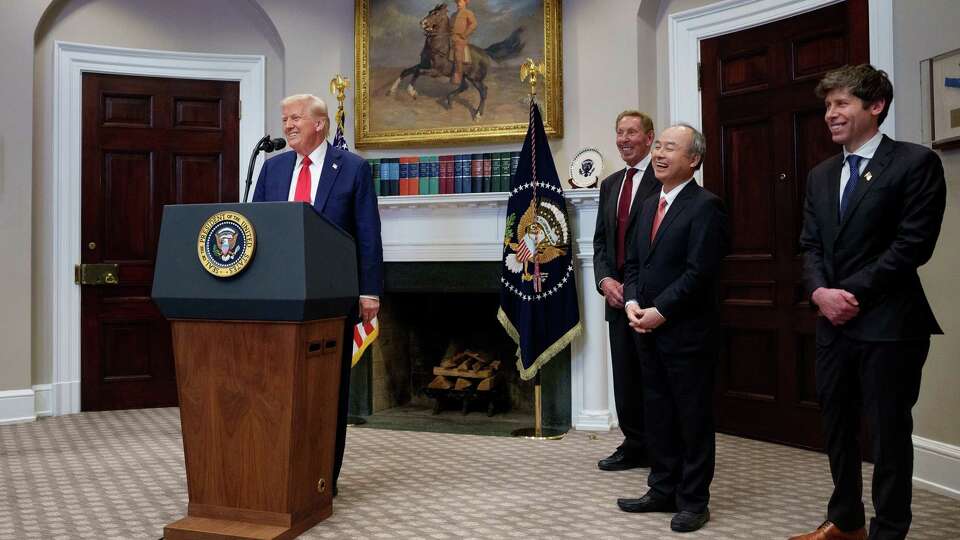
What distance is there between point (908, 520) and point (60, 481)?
324cm

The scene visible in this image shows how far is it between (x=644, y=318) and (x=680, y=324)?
0.12 metres

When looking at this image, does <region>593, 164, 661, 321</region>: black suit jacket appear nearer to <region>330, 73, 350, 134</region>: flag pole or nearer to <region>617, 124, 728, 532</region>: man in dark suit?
<region>617, 124, 728, 532</region>: man in dark suit

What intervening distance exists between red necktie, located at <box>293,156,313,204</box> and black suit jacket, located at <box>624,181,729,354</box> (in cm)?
132

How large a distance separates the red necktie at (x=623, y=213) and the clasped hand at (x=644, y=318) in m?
0.86

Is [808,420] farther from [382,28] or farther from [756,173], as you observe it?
[382,28]

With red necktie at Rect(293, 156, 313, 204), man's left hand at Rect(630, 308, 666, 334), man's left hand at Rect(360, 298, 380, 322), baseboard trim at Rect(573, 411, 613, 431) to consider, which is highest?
red necktie at Rect(293, 156, 313, 204)

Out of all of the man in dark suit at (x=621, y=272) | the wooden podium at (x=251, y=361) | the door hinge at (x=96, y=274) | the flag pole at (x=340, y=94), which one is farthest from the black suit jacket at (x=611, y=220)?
the door hinge at (x=96, y=274)

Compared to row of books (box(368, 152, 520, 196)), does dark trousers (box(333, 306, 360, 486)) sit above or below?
Result: below

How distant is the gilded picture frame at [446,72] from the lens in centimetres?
505

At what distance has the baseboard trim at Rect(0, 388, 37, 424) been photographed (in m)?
4.87

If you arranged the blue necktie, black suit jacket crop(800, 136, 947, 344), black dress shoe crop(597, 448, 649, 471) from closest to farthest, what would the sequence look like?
1. black suit jacket crop(800, 136, 947, 344)
2. the blue necktie
3. black dress shoe crop(597, 448, 649, 471)

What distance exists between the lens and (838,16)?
13.1 feet

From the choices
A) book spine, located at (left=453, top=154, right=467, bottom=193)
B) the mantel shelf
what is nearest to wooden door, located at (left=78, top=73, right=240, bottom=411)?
the mantel shelf

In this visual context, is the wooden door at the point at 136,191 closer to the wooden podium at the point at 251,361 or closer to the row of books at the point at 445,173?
the row of books at the point at 445,173
